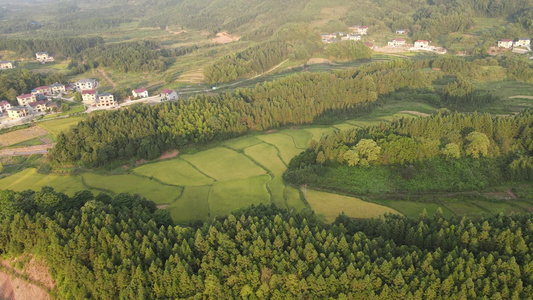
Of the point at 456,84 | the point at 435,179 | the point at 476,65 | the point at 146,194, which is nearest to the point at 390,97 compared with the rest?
the point at 456,84

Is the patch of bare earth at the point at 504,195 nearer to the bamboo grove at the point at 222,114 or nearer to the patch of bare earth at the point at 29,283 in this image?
the bamboo grove at the point at 222,114

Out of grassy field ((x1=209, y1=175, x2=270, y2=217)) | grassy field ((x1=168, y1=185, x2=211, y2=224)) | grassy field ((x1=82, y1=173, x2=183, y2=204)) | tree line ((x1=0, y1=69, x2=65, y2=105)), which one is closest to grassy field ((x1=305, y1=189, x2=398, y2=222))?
grassy field ((x1=209, y1=175, x2=270, y2=217))

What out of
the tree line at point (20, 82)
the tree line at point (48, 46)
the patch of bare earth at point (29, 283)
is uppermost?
the tree line at point (48, 46)

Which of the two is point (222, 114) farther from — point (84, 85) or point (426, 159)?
point (84, 85)

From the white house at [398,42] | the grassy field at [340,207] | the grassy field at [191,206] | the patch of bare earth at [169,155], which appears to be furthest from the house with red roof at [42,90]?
the white house at [398,42]

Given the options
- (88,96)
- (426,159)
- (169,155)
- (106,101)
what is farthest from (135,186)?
(88,96)

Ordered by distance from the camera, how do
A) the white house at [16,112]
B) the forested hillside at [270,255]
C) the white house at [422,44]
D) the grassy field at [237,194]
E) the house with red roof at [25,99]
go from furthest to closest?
the white house at [422,44]
the house with red roof at [25,99]
the white house at [16,112]
the grassy field at [237,194]
the forested hillside at [270,255]

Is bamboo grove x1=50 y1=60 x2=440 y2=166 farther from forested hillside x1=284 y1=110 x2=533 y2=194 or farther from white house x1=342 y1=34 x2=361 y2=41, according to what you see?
white house x1=342 y1=34 x2=361 y2=41
